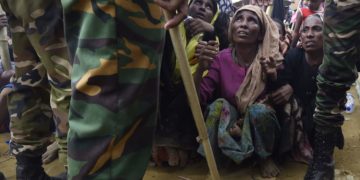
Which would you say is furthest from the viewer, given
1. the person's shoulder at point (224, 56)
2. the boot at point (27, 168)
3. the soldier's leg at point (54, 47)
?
the person's shoulder at point (224, 56)

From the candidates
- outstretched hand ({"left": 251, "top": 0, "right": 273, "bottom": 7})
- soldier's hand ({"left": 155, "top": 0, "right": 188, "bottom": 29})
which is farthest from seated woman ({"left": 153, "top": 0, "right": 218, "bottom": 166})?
outstretched hand ({"left": 251, "top": 0, "right": 273, "bottom": 7})

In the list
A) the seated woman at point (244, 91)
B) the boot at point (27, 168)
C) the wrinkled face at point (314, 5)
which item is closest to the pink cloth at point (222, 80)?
the seated woman at point (244, 91)

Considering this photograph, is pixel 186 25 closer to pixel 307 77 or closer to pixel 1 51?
pixel 307 77

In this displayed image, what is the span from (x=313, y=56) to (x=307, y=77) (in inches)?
6.6

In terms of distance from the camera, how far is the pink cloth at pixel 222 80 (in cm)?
259

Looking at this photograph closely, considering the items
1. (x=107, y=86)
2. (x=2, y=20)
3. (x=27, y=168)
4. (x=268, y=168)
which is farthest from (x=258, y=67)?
(x=2, y=20)

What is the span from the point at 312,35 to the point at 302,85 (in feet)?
1.21

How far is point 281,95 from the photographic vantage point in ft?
8.07

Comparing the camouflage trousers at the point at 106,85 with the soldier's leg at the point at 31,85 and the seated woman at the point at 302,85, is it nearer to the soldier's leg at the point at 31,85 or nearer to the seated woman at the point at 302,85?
the soldier's leg at the point at 31,85

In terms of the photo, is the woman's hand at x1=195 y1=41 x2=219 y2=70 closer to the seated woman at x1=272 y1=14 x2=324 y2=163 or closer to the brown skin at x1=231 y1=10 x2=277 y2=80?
the brown skin at x1=231 y1=10 x2=277 y2=80

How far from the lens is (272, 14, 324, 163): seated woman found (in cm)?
252

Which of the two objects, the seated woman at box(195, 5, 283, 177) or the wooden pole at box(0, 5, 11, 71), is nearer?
the seated woman at box(195, 5, 283, 177)

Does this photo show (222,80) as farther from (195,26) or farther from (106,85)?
(106,85)

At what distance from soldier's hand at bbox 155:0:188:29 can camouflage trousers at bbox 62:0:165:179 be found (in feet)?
0.28
